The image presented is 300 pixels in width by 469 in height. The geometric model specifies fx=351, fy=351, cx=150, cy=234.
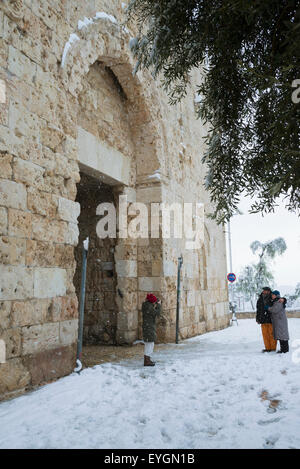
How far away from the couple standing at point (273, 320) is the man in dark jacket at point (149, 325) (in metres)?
2.19

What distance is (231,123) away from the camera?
426cm

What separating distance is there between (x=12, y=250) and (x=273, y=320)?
4702mm

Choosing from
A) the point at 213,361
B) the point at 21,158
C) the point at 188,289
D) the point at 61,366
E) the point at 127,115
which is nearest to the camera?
the point at 21,158

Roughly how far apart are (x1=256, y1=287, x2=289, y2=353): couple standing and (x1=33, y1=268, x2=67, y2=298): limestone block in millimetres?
3829

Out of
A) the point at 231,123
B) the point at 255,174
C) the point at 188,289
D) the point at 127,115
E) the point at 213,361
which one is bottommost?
the point at 213,361

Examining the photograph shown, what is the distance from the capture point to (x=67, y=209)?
492cm

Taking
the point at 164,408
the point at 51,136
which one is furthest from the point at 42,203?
the point at 164,408

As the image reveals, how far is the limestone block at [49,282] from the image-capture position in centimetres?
431

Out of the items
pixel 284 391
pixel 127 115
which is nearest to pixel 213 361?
pixel 284 391

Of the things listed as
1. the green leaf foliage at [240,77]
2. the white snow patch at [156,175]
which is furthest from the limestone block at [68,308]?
the white snow patch at [156,175]

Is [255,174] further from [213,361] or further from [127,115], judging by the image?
[127,115]

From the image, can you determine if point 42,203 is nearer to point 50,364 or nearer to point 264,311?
point 50,364

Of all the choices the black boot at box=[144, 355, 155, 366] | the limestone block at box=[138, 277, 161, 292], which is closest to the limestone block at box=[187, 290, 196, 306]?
the limestone block at box=[138, 277, 161, 292]
